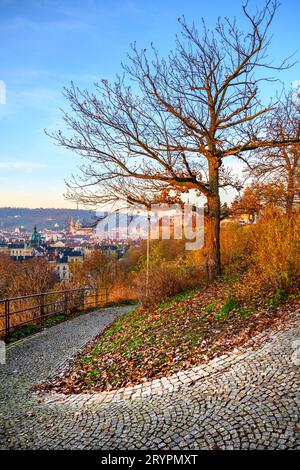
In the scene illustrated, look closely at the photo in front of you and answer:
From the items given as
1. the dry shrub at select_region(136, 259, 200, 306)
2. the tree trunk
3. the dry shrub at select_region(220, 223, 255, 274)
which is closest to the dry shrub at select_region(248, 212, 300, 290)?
the tree trunk

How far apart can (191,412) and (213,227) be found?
9.71 metres

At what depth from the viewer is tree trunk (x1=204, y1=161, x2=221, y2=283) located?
42.2 feet

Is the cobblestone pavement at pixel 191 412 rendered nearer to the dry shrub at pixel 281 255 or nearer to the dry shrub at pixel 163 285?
the dry shrub at pixel 281 255

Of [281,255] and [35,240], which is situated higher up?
[281,255]

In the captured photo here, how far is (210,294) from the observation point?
10.1 meters

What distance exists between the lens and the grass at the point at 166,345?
5570 mm

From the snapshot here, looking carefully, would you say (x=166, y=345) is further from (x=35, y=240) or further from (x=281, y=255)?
(x=35, y=240)

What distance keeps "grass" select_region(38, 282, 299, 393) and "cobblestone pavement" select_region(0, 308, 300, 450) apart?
47cm

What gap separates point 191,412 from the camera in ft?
12.6

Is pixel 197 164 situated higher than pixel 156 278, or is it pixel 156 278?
pixel 197 164

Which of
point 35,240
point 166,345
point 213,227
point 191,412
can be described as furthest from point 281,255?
point 35,240

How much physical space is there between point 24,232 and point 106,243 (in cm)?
6690
